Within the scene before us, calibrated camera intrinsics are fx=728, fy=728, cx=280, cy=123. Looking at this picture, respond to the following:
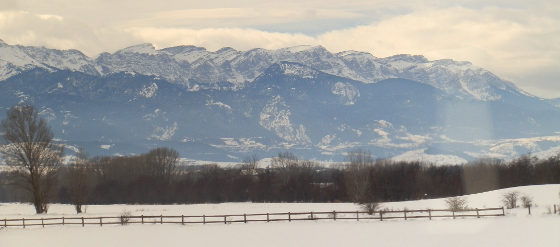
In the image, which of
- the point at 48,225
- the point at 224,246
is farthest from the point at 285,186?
the point at 224,246

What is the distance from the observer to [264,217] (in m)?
72.8

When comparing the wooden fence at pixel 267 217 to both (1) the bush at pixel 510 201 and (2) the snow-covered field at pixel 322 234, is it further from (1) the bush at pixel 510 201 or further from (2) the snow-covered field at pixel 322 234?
(1) the bush at pixel 510 201

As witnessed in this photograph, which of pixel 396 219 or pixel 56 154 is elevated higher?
pixel 56 154

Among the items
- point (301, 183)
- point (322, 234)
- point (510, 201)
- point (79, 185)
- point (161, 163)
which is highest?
point (161, 163)

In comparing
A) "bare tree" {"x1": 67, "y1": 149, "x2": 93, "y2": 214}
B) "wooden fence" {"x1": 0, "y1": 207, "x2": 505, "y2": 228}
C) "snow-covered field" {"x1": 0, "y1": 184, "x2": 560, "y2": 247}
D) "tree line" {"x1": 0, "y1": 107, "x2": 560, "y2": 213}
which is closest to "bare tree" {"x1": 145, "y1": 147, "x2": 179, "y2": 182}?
"tree line" {"x1": 0, "y1": 107, "x2": 560, "y2": 213}

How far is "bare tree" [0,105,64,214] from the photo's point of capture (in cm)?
7906

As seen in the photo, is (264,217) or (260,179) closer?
(264,217)

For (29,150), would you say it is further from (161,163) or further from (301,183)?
(161,163)

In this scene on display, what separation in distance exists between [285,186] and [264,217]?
69.5 m

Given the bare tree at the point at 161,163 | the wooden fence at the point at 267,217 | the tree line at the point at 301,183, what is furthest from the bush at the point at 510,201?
the bare tree at the point at 161,163

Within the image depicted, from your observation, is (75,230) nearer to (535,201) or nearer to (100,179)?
(535,201)

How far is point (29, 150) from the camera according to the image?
78750 mm

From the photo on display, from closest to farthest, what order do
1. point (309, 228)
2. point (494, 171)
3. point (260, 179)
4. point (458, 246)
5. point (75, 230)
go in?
point (458, 246)
point (309, 228)
point (75, 230)
point (494, 171)
point (260, 179)

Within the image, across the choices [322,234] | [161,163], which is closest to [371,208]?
[322,234]
